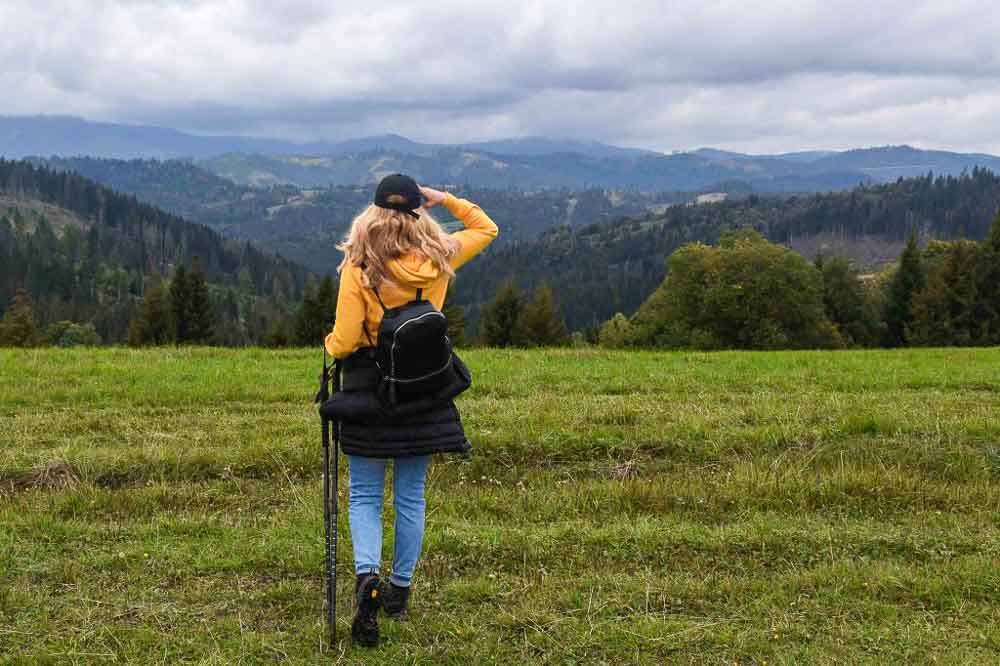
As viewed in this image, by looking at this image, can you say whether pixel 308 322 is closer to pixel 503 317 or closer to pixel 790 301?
pixel 503 317

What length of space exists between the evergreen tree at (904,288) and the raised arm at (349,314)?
68087mm

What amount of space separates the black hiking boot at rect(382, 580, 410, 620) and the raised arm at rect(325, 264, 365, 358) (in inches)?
→ 66.4

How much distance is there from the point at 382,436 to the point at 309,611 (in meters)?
1.56

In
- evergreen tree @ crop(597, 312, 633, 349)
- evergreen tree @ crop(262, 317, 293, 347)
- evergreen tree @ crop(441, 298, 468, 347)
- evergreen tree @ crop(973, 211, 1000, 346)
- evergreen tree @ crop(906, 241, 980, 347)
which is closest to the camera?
evergreen tree @ crop(441, 298, 468, 347)

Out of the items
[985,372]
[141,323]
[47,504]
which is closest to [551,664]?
[47,504]

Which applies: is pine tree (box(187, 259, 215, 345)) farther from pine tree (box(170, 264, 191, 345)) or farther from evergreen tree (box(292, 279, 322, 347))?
evergreen tree (box(292, 279, 322, 347))

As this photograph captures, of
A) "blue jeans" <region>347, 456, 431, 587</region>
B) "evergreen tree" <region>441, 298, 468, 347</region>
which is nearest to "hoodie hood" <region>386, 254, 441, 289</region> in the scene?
"blue jeans" <region>347, 456, 431, 587</region>

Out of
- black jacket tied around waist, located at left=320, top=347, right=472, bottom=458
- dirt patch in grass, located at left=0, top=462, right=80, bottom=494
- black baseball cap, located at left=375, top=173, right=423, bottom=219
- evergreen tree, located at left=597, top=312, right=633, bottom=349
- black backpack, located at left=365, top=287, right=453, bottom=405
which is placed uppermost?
black baseball cap, located at left=375, top=173, right=423, bottom=219

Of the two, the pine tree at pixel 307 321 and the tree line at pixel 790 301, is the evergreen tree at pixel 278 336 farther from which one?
the tree line at pixel 790 301

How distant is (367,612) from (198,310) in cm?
6125

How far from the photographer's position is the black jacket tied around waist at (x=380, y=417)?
16.5 ft

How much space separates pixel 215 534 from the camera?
7.12m

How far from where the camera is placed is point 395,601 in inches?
220

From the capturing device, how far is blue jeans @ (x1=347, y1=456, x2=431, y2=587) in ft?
17.4
